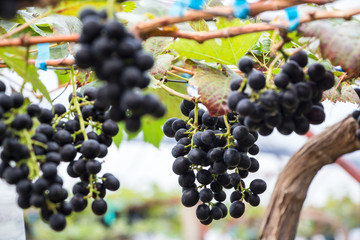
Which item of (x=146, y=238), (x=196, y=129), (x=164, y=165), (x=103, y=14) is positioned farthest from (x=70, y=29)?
(x=146, y=238)

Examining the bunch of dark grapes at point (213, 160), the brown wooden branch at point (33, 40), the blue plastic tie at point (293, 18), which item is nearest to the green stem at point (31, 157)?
the brown wooden branch at point (33, 40)

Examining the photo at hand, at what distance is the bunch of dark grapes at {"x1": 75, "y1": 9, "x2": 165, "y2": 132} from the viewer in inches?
17.0

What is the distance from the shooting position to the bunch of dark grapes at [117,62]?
432 millimetres

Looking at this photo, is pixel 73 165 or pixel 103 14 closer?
pixel 103 14

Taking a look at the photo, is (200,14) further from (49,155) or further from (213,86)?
(49,155)

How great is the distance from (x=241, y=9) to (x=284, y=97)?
0.45 feet

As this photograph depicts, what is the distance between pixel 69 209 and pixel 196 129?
1.03 ft

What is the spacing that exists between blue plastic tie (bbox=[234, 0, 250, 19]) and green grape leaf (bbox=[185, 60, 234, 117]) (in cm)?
18

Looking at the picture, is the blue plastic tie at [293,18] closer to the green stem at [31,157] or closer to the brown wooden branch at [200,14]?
the brown wooden branch at [200,14]

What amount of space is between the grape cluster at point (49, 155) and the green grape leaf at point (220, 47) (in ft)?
0.66

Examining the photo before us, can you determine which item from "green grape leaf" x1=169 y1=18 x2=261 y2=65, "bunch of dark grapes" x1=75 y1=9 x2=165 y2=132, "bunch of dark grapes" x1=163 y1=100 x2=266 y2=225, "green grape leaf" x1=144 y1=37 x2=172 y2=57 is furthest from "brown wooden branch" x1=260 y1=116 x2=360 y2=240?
"bunch of dark grapes" x1=75 y1=9 x2=165 y2=132

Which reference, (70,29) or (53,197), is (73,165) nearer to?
(53,197)

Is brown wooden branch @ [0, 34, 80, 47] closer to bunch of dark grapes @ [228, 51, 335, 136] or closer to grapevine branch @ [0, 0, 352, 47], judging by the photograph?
grapevine branch @ [0, 0, 352, 47]

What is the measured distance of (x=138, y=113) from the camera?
1.46ft
